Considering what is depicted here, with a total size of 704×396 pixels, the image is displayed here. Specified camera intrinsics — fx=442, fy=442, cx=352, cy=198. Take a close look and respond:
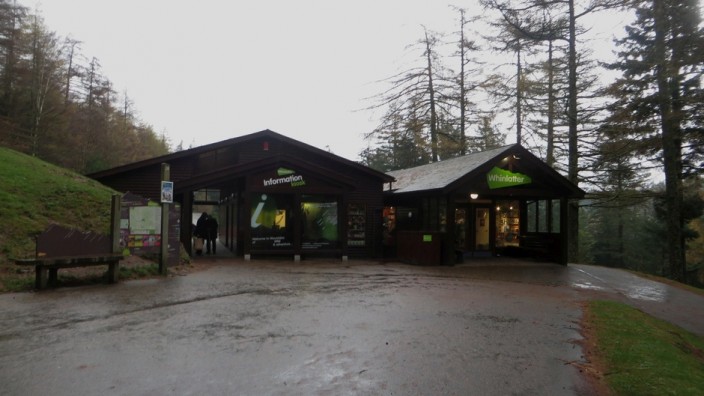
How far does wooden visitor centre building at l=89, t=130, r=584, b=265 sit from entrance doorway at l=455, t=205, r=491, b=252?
0.05 metres

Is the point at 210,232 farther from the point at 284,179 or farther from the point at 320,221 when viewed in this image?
the point at 320,221

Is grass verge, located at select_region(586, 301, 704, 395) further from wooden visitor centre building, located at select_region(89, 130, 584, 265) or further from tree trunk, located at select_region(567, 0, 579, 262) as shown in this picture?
tree trunk, located at select_region(567, 0, 579, 262)

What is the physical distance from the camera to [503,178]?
55.9ft

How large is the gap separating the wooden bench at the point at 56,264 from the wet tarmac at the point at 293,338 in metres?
0.45

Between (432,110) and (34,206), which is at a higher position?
(432,110)

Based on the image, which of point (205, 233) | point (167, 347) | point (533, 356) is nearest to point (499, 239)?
point (205, 233)

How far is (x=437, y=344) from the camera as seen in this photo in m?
5.96

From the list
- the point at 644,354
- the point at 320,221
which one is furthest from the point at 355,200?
the point at 644,354

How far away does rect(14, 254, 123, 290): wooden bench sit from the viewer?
28.1 feet

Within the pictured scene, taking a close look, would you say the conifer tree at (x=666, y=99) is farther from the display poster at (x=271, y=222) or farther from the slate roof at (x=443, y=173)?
the display poster at (x=271, y=222)

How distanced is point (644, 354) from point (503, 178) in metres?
11.8

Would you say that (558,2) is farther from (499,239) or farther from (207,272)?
(207,272)

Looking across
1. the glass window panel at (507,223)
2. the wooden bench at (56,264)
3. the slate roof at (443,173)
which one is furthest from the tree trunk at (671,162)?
the wooden bench at (56,264)

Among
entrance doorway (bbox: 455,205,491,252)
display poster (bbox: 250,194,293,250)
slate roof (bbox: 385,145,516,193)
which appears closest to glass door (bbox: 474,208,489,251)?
entrance doorway (bbox: 455,205,491,252)
